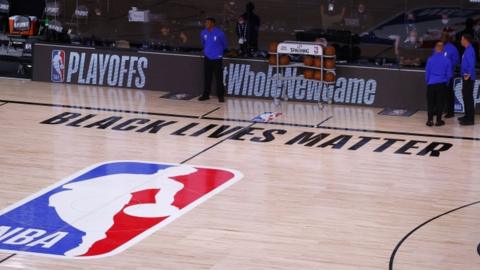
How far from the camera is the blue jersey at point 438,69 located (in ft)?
74.0

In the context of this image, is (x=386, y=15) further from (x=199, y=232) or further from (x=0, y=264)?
(x=0, y=264)

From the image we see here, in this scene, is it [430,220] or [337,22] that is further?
[337,22]

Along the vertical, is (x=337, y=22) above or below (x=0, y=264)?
above

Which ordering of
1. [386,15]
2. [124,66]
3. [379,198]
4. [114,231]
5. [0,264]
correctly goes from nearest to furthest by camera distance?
[0,264]
[114,231]
[379,198]
[386,15]
[124,66]

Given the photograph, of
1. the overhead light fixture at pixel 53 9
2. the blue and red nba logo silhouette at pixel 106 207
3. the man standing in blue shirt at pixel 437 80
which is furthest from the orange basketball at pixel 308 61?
the overhead light fixture at pixel 53 9

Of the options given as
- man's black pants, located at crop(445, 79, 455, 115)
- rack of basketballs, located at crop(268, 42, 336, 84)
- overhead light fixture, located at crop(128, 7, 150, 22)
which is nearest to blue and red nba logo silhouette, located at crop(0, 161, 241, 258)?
rack of basketballs, located at crop(268, 42, 336, 84)

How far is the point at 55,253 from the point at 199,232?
7.10ft

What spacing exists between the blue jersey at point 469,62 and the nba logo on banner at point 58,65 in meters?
10.2

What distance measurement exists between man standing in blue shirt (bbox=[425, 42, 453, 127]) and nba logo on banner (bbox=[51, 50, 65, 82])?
9528mm

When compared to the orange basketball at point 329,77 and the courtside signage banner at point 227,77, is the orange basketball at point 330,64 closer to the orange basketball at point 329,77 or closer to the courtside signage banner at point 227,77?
the orange basketball at point 329,77

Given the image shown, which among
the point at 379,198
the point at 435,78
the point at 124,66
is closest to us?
the point at 379,198

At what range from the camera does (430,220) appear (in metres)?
16.5

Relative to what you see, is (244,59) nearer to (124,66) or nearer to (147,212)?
(124,66)

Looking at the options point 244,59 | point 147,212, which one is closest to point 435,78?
point 244,59
